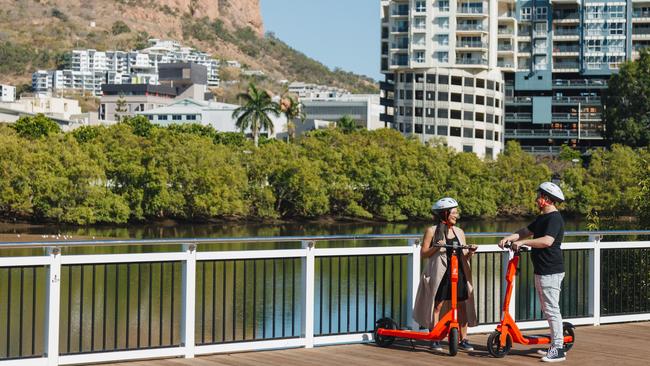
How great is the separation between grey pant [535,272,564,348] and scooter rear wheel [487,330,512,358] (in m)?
0.45

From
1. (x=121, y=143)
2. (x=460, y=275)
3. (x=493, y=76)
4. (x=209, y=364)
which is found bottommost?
(x=209, y=364)

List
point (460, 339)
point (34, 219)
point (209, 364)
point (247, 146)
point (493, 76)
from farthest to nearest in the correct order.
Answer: point (493, 76), point (247, 146), point (34, 219), point (460, 339), point (209, 364)

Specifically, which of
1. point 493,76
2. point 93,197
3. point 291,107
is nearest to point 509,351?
point 93,197

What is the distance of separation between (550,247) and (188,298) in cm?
358

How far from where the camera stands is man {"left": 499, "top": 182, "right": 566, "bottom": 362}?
411 inches

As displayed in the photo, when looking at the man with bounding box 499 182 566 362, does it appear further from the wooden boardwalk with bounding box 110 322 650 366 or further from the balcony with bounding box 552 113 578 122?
the balcony with bounding box 552 113 578 122

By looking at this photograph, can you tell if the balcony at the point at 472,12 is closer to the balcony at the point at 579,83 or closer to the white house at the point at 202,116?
the balcony at the point at 579,83

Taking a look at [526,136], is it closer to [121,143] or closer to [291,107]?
[291,107]

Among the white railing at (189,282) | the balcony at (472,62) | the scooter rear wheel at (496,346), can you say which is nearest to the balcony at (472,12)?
the balcony at (472,62)

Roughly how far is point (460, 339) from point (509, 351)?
0.52m

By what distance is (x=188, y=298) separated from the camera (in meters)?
10.5

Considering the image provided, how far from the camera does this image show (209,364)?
1016 centimetres

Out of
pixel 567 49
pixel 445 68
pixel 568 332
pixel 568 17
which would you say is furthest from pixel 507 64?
pixel 568 332

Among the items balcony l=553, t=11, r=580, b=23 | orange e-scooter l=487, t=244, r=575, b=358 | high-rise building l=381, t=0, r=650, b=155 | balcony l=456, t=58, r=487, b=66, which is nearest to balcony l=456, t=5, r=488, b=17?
high-rise building l=381, t=0, r=650, b=155
